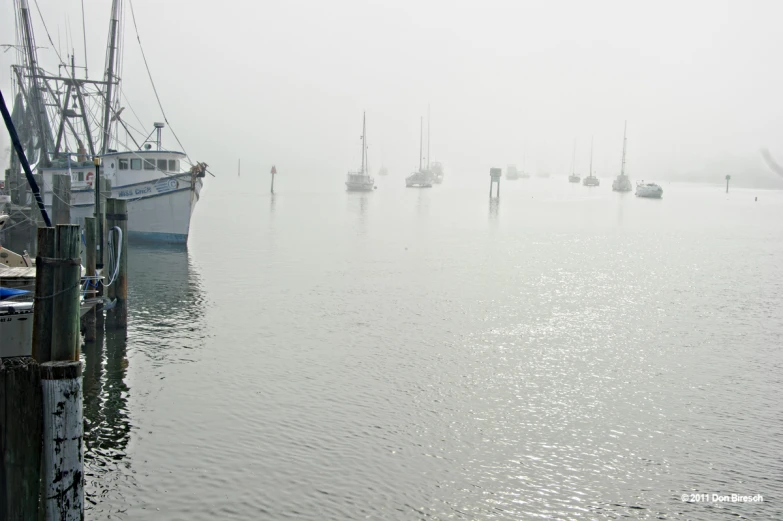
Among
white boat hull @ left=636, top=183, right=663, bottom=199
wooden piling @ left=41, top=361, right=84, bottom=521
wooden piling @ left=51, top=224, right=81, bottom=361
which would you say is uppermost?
white boat hull @ left=636, top=183, right=663, bottom=199

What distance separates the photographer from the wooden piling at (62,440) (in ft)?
21.5

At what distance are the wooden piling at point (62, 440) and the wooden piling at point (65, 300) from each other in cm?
24

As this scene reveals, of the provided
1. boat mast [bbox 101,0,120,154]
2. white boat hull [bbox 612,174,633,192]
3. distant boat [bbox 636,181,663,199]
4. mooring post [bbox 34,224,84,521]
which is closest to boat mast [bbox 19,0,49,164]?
boat mast [bbox 101,0,120,154]

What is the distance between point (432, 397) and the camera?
14570 millimetres

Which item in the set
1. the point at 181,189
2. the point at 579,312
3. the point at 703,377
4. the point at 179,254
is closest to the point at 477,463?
the point at 703,377

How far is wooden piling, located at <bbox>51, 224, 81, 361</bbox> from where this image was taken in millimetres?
6910

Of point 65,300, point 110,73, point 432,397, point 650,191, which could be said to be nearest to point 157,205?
point 110,73

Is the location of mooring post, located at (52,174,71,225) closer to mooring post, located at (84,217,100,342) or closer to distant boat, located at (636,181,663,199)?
mooring post, located at (84,217,100,342)

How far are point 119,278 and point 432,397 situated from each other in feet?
28.6

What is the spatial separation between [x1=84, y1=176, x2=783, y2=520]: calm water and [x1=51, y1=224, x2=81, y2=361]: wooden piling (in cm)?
335

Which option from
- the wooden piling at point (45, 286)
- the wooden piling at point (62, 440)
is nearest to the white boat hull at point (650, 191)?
the wooden piling at point (45, 286)

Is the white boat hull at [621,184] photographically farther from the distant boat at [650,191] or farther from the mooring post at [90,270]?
the mooring post at [90,270]

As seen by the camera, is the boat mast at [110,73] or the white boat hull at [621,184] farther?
the white boat hull at [621,184]

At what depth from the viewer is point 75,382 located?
6.67 meters
